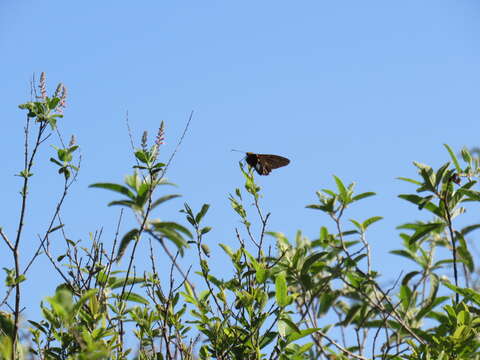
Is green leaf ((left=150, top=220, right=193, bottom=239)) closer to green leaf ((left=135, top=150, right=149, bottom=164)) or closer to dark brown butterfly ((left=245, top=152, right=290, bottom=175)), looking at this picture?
green leaf ((left=135, top=150, right=149, bottom=164))

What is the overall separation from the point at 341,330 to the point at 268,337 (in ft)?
6.10

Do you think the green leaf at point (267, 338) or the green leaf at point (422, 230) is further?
the green leaf at point (422, 230)

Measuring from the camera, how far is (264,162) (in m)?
3.61

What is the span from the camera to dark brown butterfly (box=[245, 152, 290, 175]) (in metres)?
3.45

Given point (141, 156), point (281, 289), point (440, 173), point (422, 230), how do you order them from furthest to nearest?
point (422, 230) < point (440, 173) < point (141, 156) < point (281, 289)

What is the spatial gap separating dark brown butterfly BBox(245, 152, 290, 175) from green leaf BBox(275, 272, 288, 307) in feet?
3.16

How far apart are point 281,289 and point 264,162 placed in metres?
1.14

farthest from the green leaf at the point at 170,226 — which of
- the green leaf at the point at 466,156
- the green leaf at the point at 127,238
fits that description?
the green leaf at the point at 466,156

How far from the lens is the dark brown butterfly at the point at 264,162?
11.3 ft

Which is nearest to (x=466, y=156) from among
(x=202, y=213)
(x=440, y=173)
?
(x=440, y=173)

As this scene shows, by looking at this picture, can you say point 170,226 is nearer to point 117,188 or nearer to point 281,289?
point 117,188

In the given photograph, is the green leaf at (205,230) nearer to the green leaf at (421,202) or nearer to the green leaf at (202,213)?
the green leaf at (202,213)

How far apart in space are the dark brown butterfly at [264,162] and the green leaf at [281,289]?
3.16 feet

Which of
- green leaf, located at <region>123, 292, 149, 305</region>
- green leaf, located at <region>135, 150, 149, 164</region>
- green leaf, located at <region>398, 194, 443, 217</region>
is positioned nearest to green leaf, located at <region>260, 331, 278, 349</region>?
green leaf, located at <region>123, 292, 149, 305</region>
